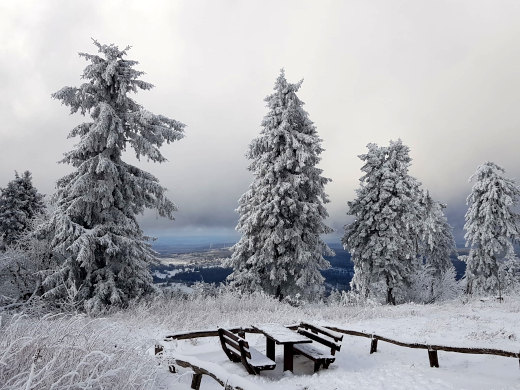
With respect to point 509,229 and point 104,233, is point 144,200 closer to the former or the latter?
point 104,233

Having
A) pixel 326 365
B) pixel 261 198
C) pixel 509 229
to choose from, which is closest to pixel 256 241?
pixel 261 198

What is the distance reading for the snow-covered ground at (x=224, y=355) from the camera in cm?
395

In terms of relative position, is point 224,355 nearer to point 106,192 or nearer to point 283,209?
point 106,192

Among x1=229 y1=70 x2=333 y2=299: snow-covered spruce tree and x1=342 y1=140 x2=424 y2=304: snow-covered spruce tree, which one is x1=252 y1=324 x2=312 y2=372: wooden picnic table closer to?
x1=229 y1=70 x2=333 y2=299: snow-covered spruce tree

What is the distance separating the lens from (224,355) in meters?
9.14

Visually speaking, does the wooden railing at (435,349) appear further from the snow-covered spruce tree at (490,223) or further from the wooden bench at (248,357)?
the snow-covered spruce tree at (490,223)

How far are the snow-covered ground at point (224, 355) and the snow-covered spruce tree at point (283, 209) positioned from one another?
13.0 feet

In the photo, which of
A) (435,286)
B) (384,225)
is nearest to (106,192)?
(384,225)

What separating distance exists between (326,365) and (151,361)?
441 cm

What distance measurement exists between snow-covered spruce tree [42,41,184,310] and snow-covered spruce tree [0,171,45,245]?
16878mm

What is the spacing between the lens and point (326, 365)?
7980 mm

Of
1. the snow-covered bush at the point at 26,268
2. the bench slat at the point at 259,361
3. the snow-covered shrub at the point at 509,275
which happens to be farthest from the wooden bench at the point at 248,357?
the snow-covered shrub at the point at 509,275

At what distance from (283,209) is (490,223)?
61.6 feet

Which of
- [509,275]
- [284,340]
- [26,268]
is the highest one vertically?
[26,268]
